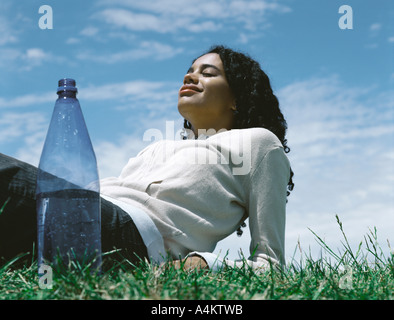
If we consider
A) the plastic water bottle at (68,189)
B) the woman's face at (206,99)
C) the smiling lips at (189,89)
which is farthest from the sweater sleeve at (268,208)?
the plastic water bottle at (68,189)

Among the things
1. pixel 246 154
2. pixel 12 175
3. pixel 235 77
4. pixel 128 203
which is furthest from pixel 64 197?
pixel 235 77

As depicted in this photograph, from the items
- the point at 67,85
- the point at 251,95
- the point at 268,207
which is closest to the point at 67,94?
the point at 67,85

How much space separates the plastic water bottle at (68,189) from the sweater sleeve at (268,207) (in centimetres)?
142

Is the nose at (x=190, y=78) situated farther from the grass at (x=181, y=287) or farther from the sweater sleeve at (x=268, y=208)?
the grass at (x=181, y=287)

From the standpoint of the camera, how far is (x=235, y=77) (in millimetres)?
5008

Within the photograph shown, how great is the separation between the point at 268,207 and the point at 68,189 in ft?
5.32

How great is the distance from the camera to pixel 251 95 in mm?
5023

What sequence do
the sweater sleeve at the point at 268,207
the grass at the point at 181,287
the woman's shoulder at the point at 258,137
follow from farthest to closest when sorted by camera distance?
1. the woman's shoulder at the point at 258,137
2. the sweater sleeve at the point at 268,207
3. the grass at the point at 181,287

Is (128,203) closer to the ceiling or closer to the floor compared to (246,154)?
closer to the floor

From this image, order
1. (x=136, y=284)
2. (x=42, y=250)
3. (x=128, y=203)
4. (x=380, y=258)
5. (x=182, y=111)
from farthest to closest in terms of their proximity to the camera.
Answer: (x=182, y=111), (x=128, y=203), (x=380, y=258), (x=42, y=250), (x=136, y=284)

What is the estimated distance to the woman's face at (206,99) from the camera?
186 inches
